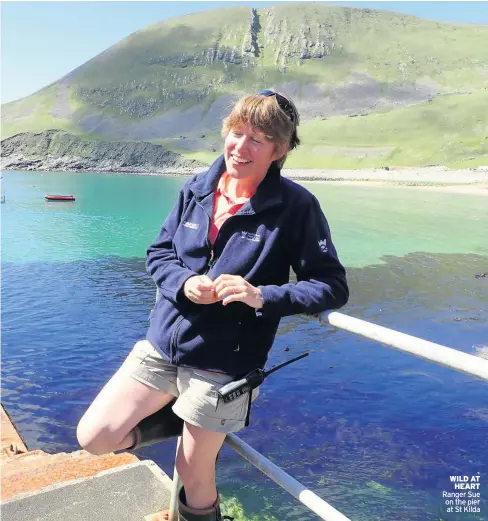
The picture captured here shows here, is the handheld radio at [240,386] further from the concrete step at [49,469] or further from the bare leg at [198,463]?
the concrete step at [49,469]

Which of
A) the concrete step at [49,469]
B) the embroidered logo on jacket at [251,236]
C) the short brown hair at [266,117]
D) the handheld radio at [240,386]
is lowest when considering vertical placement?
the concrete step at [49,469]

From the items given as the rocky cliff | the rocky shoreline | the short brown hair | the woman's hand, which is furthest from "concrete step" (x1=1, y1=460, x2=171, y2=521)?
the rocky cliff

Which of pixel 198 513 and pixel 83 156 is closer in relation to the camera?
pixel 198 513

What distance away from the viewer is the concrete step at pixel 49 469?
13.0 ft

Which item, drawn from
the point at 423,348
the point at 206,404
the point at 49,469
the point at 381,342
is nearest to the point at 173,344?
the point at 206,404

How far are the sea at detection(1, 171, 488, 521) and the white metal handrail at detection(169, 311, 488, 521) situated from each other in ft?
1.49

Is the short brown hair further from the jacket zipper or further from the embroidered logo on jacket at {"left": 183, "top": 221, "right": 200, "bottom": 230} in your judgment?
the jacket zipper

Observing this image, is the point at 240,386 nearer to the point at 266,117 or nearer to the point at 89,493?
the point at 266,117

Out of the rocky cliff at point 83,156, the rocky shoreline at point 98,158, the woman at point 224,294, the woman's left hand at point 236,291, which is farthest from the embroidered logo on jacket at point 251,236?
the rocky cliff at point 83,156

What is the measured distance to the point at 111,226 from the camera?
38281 millimetres

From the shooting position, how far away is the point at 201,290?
2732 mm

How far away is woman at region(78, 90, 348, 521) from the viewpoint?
280 centimetres

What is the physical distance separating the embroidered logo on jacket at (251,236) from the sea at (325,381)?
504mm

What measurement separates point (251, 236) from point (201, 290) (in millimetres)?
390
